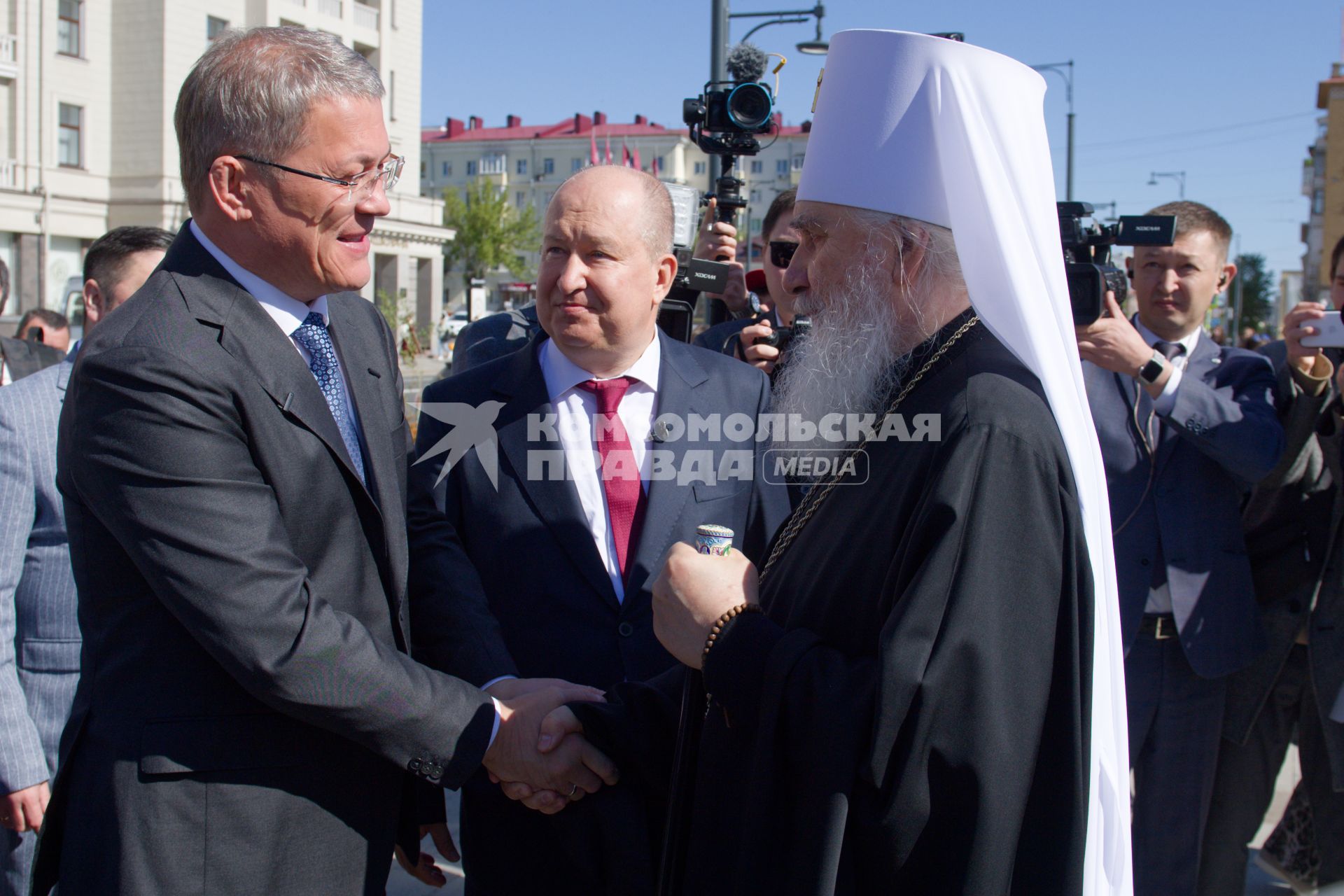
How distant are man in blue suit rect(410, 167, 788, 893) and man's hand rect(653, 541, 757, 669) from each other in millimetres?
557

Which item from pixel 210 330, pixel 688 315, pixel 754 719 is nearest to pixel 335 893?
pixel 754 719

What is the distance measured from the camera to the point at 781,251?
4.09 meters

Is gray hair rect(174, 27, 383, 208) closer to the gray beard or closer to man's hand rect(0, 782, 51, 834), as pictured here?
the gray beard

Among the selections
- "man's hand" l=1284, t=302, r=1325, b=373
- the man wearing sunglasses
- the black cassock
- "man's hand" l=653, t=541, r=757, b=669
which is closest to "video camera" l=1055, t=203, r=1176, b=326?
"man's hand" l=1284, t=302, r=1325, b=373

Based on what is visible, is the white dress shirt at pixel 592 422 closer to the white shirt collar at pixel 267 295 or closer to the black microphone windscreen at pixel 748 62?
the white shirt collar at pixel 267 295

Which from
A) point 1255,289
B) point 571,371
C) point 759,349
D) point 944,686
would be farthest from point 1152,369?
point 1255,289

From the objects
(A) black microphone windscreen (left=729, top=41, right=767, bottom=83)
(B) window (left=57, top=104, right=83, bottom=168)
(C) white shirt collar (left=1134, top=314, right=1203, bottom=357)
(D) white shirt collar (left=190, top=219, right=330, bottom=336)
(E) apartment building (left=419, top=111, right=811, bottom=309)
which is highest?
(E) apartment building (left=419, top=111, right=811, bottom=309)

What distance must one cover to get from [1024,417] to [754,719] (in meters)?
0.66

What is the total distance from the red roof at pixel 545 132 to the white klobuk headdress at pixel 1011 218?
73.8 metres

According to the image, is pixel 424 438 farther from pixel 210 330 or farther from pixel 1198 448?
pixel 1198 448

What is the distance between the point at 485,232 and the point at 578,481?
56572 millimetres

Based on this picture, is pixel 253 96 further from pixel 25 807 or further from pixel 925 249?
pixel 25 807

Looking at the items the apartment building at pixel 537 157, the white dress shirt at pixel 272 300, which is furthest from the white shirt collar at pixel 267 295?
the apartment building at pixel 537 157

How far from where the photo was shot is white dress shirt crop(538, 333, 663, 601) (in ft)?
8.87
